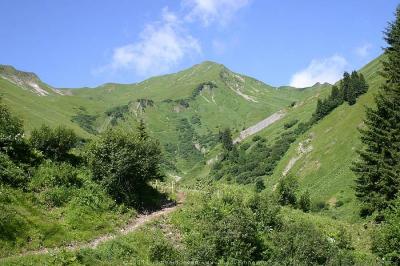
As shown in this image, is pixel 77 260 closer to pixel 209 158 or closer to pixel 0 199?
pixel 0 199

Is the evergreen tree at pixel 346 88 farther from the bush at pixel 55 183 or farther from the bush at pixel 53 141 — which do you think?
the bush at pixel 55 183

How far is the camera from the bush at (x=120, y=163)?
41188 millimetres

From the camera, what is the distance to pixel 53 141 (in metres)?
43.9

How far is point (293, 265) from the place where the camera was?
98.1 feet

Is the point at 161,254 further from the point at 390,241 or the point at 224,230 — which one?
the point at 390,241

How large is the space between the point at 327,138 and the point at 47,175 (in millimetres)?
80401

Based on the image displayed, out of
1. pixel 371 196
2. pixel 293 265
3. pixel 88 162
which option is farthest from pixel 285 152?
pixel 293 265

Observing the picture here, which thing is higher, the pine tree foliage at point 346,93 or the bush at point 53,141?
the pine tree foliage at point 346,93

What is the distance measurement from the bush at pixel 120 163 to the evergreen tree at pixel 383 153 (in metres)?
22.5

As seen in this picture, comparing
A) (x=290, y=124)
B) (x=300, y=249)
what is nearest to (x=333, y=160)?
(x=300, y=249)

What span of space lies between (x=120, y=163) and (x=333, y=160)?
6118 centimetres

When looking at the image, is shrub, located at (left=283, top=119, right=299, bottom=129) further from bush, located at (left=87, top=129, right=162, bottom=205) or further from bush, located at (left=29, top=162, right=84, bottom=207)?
bush, located at (left=29, top=162, right=84, bottom=207)

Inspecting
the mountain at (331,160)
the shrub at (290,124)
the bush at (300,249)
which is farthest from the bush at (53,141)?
the shrub at (290,124)

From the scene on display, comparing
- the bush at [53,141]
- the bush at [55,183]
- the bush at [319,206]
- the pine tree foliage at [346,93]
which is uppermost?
the pine tree foliage at [346,93]
